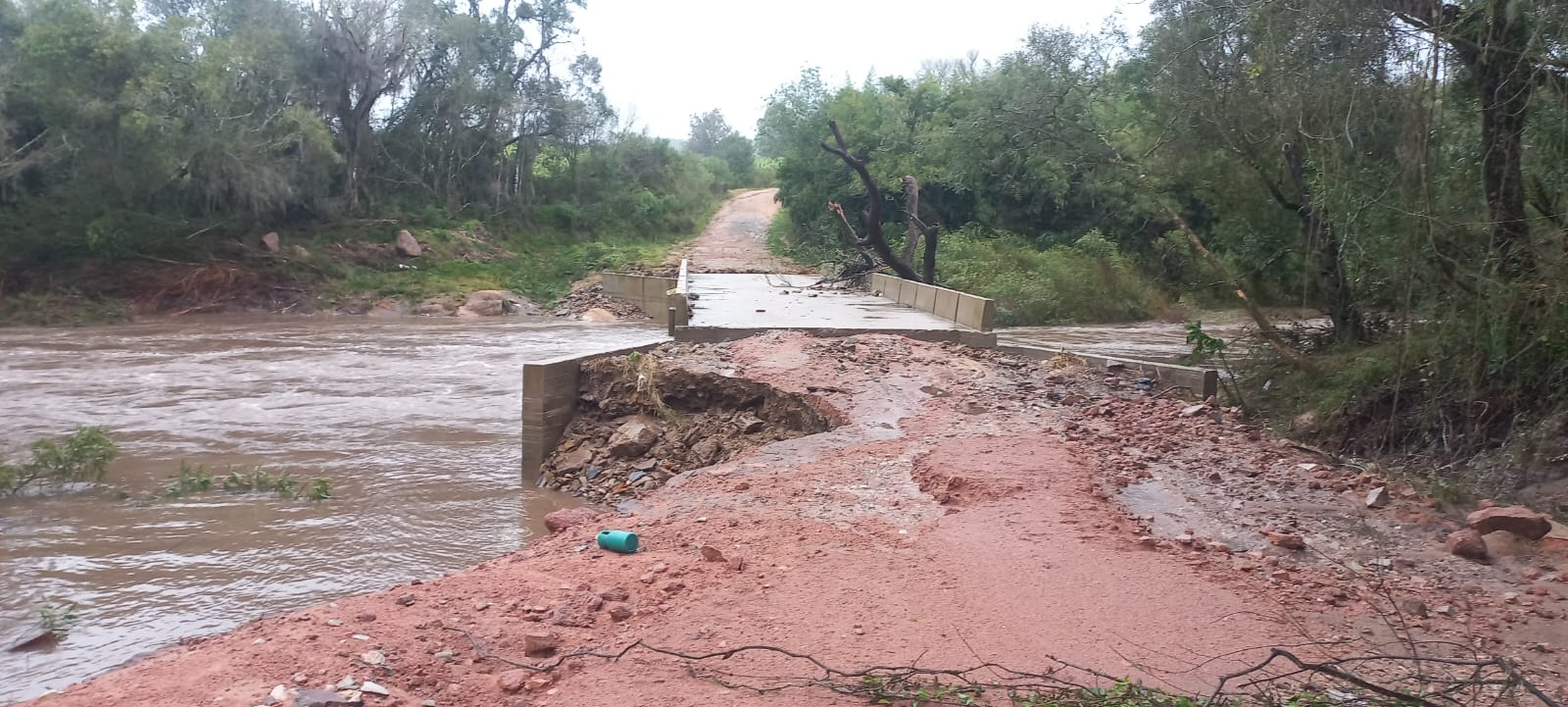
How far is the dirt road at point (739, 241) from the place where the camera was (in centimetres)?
3738

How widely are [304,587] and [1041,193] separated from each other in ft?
97.7

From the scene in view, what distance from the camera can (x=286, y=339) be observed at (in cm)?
2409

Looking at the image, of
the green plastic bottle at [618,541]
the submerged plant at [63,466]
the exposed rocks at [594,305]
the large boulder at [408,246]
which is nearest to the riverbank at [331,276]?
the large boulder at [408,246]

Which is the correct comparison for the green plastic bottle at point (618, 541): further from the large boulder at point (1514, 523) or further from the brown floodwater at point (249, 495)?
the large boulder at point (1514, 523)

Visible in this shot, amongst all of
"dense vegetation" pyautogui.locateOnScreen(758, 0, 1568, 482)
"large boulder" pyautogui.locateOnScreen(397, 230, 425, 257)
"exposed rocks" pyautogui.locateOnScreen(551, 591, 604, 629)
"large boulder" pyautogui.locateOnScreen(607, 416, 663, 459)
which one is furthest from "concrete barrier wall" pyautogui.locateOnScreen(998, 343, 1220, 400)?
"large boulder" pyautogui.locateOnScreen(397, 230, 425, 257)

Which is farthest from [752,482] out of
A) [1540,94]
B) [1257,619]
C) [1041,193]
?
[1041,193]

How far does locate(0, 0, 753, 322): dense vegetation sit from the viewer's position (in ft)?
88.8

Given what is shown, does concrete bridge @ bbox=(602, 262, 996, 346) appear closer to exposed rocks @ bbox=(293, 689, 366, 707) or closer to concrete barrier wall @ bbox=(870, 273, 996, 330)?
concrete barrier wall @ bbox=(870, 273, 996, 330)

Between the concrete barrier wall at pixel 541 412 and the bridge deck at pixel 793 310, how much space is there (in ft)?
12.9

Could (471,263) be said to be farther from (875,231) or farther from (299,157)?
(875,231)

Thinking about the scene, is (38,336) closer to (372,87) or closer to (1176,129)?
(372,87)

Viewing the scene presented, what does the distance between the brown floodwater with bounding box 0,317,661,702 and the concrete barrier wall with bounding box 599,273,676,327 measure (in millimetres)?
7105

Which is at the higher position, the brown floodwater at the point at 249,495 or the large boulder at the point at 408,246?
the large boulder at the point at 408,246

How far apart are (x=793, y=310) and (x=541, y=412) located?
329 inches
